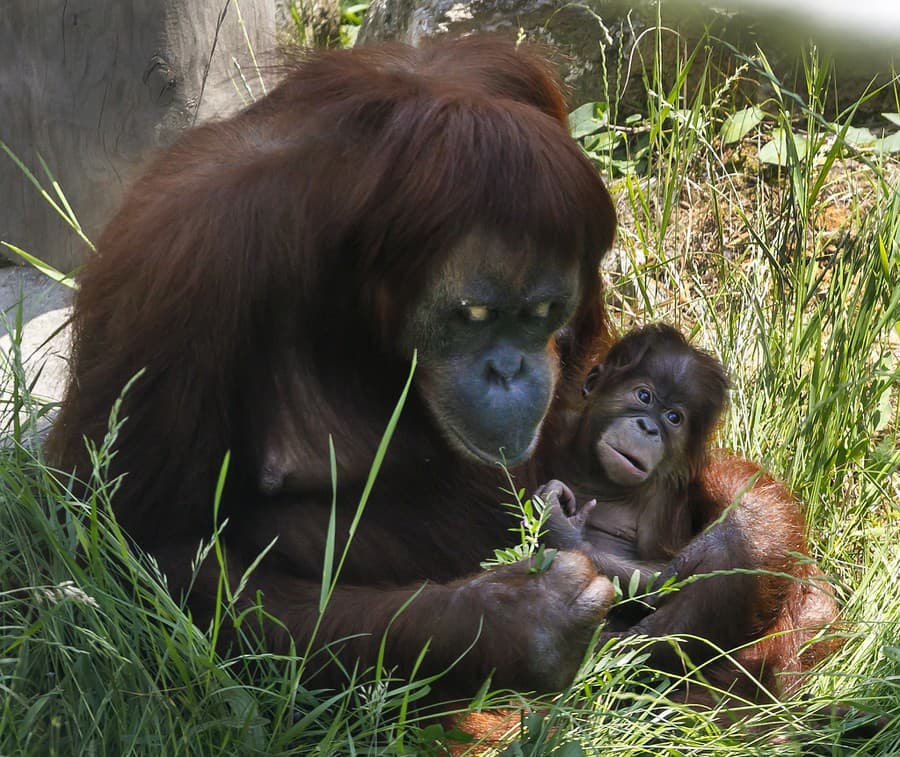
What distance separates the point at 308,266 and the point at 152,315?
12.7 inches

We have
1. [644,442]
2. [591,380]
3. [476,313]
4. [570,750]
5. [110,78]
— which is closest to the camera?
[570,750]

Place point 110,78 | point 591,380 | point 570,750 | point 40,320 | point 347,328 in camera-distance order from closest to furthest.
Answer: point 570,750, point 347,328, point 591,380, point 110,78, point 40,320

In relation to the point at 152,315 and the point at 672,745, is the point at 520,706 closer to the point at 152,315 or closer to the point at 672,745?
the point at 672,745

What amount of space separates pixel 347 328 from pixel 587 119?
9.05 feet

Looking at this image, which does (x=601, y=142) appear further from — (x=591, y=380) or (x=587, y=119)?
(x=591, y=380)

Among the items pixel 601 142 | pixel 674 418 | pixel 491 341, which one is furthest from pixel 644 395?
pixel 601 142

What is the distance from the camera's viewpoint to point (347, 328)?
8.03 feet

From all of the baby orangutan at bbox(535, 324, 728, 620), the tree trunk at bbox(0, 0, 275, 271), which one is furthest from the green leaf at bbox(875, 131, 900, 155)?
the tree trunk at bbox(0, 0, 275, 271)

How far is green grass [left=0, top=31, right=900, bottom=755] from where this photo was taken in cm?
212

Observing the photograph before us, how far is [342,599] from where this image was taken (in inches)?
95.0

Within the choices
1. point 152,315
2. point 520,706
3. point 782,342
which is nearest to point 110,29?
point 152,315

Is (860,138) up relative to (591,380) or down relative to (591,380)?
up

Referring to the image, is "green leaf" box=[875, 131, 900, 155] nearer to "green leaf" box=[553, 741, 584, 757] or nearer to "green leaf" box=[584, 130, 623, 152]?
"green leaf" box=[584, 130, 623, 152]

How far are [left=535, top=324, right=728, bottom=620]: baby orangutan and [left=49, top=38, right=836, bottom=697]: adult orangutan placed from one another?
56 centimetres
